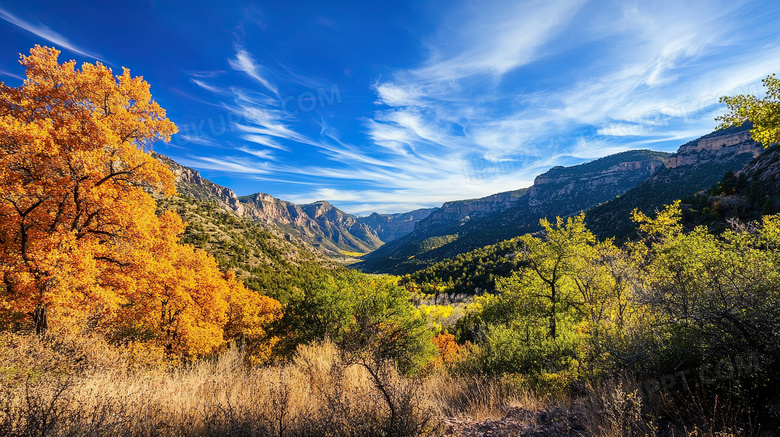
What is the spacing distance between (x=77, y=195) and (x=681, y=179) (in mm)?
125597

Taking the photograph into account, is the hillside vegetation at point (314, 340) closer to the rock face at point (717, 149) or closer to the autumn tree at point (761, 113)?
the autumn tree at point (761, 113)

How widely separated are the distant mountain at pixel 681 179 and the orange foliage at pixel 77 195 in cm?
6694

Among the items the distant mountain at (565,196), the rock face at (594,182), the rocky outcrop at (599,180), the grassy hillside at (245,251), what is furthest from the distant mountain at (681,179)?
the grassy hillside at (245,251)

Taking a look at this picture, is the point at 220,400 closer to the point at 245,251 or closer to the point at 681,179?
the point at 245,251

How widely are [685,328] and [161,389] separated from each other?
9.68 m

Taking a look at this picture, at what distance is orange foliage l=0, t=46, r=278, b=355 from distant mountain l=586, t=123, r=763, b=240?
66937 mm

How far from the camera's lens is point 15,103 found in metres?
8.22

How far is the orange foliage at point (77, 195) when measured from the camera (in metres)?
7.38

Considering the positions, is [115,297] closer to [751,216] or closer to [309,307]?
[309,307]

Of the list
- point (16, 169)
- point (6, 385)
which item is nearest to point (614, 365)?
point (6, 385)

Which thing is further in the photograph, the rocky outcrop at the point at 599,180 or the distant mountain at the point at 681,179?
the rocky outcrop at the point at 599,180

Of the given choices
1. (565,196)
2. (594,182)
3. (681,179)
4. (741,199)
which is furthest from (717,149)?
(741,199)

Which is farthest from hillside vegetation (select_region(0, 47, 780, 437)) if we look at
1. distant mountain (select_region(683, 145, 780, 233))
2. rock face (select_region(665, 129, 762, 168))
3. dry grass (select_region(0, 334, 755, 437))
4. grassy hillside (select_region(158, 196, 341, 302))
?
rock face (select_region(665, 129, 762, 168))

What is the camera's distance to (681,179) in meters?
82.7
